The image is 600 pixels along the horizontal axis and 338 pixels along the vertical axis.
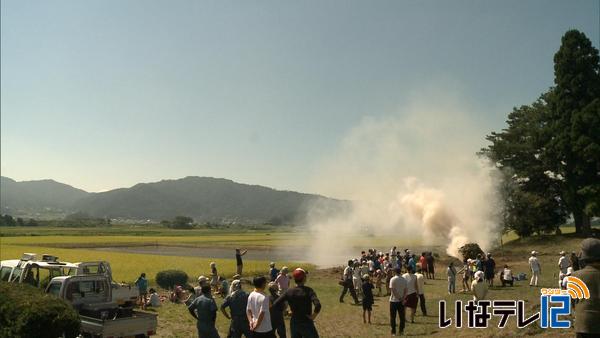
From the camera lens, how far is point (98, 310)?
11.3 metres

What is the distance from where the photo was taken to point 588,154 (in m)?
39.0

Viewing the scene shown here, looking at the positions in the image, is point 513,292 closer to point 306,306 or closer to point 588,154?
point 306,306

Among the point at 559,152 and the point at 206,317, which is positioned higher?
the point at 559,152

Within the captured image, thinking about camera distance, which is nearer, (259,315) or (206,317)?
(259,315)

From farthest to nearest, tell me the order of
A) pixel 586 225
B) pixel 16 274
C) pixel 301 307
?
1. pixel 586 225
2. pixel 16 274
3. pixel 301 307

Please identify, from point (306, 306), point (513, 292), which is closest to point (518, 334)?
point (306, 306)

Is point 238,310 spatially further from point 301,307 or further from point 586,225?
point 586,225

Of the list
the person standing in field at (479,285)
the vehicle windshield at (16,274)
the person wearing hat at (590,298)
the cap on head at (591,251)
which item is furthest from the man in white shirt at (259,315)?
the person standing in field at (479,285)

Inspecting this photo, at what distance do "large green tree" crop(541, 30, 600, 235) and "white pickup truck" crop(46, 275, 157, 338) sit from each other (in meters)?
39.9

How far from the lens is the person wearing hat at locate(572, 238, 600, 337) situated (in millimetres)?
4496

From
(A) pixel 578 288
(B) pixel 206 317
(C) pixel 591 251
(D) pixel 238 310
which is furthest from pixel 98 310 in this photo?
(C) pixel 591 251

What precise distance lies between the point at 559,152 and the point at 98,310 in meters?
41.9

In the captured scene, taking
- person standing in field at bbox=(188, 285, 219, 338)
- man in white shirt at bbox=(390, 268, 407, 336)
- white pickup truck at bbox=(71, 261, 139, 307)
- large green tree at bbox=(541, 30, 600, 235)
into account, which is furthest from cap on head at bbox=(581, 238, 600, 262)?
large green tree at bbox=(541, 30, 600, 235)

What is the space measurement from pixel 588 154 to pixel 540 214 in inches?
294
